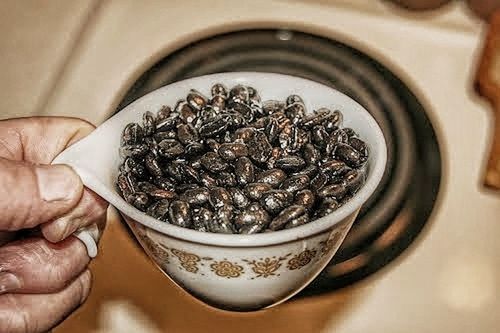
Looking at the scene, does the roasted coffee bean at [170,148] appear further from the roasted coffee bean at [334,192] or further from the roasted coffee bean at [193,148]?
the roasted coffee bean at [334,192]

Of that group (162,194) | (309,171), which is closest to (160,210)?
(162,194)

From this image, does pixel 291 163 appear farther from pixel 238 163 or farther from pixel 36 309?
pixel 36 309

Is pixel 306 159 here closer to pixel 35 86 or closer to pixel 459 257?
pixel 459 257

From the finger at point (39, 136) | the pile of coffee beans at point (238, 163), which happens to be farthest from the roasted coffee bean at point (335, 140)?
the finger at point (39, 136)

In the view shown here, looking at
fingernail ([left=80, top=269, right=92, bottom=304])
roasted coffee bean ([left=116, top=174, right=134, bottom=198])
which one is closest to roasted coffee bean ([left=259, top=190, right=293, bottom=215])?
roasted coffee bean ([left=116, top=174, right=134, bottom=198])

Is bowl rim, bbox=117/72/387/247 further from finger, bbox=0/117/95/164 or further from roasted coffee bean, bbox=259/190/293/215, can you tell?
finger, bbox=0/117/95/164
